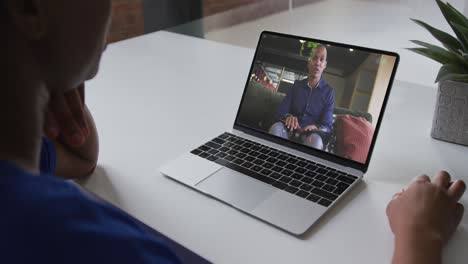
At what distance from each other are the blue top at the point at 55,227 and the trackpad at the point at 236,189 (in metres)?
0.30

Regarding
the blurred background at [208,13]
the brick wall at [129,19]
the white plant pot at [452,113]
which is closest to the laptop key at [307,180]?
the white plant pot at [452,113]

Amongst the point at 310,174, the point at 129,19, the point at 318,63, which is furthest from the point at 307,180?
the point at 129,19

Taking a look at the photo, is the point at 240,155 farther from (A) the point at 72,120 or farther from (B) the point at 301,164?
(A) the point at 72,120

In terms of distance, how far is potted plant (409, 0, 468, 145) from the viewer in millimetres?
888

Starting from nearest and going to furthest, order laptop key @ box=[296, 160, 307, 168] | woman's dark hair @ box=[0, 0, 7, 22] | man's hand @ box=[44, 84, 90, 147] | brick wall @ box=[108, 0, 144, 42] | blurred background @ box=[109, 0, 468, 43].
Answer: woman's dark hair @ box=[0, 0, 7, 22] < man's hand @ box=[44, 84, 90, 147] < laptop key @ box=[296, 160, 307, 168] < blurred background @ box=[109, 0, 468, 43] < brick wall @ box=[108, 0, 144, 42]

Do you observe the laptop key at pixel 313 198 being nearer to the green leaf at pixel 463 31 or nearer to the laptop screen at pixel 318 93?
A: the laptop screen at pixel 318 93

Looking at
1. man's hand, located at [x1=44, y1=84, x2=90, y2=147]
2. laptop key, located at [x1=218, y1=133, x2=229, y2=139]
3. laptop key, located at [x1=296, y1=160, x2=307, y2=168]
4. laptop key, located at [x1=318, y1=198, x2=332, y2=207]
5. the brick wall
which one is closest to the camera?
man's hand, located at [x1=44, y1=84, x2=90, y2=147]

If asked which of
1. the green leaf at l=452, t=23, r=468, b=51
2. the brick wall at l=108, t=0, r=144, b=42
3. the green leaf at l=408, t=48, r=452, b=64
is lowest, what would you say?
the brick wall at l=108, t=0, r=144, b=42

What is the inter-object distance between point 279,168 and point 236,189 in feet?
0.31

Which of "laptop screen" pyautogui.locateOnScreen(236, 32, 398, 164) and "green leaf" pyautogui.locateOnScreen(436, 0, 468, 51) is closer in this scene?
"laptop screen" pyautogui.locateOnScreen(236, 32, 398, 164)

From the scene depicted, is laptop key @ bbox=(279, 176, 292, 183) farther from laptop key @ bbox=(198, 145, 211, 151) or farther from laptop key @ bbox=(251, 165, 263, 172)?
laptop key @ bbox=(198, 145, 211, 151)

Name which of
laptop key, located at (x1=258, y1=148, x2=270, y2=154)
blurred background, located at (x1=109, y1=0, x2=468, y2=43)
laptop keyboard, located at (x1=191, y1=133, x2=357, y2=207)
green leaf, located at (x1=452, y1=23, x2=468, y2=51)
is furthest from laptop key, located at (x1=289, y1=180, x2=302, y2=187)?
blurred background, located at (x1=109, y1=0, x2=468, y2=43)

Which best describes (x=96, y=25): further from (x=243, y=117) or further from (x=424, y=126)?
(x=424, y=126)

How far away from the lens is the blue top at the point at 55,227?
398 millimetres
